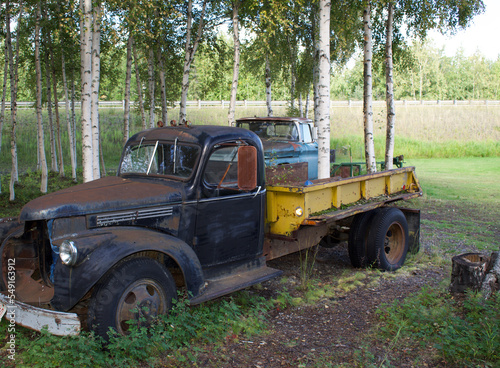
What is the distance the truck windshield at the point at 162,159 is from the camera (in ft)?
15.9

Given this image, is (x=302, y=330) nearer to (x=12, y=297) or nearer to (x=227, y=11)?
(x=12, y=297)

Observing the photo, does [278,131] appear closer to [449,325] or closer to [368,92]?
[368,92]

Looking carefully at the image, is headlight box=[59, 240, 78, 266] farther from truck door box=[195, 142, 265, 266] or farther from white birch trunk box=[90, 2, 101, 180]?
white birch trunk box=[90, 2, 101, 180]

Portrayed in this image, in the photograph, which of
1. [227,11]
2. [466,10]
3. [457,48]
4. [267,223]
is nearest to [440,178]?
[466,10]

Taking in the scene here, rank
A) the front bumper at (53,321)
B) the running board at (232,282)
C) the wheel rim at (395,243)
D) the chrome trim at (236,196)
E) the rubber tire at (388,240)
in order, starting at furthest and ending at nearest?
the wheel rim at (395,243)
the rubber tire at (388,240)
the chrome trim at (236,196)
the running board at (232,282)
the front bumper at (53,321)

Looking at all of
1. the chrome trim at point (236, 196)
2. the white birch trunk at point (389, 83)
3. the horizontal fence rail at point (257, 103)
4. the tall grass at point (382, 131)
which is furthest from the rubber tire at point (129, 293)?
the horizontal fence rail at point (257, 103)

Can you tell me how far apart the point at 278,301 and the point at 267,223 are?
0.97 meters

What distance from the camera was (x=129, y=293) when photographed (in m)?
4.05

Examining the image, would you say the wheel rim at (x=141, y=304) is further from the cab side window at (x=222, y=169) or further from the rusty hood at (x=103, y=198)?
the cab side window at (x=222, y=169)

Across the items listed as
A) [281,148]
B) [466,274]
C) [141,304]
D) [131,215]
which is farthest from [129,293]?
[281,148]

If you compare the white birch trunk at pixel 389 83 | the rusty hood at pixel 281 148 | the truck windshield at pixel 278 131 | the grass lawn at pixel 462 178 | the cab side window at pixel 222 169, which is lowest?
the grass lawn at pixel 462 178

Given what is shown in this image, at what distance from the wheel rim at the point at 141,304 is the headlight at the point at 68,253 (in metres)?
0.55

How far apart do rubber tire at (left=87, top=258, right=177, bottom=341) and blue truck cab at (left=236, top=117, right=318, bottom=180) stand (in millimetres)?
5561

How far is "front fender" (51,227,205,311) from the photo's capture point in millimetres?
3736
